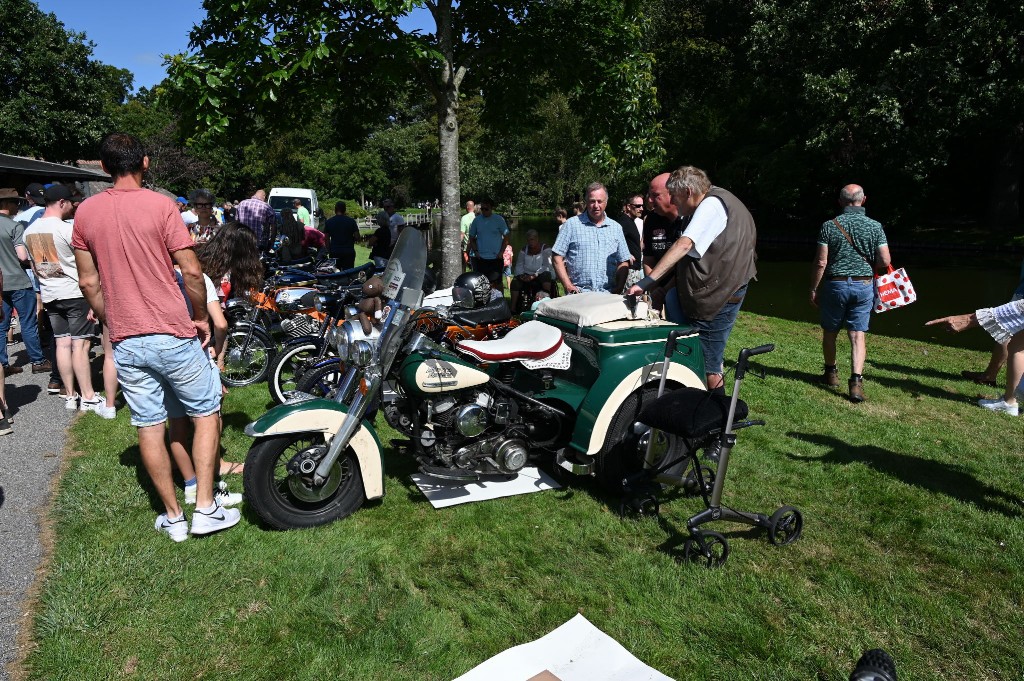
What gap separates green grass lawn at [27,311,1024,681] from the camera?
2.90 meters

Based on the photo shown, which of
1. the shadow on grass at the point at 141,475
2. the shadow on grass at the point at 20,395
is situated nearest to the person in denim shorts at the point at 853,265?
the shadow on grass at the point at 141,475

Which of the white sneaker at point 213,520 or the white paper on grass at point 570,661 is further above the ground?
the white sneaker at point 213,520

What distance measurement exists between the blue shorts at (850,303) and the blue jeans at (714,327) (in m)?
2.45

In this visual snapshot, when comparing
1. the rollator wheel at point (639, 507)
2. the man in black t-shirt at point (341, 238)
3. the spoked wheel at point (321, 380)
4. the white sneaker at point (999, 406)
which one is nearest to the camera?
the rollator wheel at point (639, 507)

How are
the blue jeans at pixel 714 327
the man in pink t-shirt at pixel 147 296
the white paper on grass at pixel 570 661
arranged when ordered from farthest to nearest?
the blue jeans at pixel 714 327
the man in pink t-shirt at pixel 147 296
the white paper on grass at pixel 570 661

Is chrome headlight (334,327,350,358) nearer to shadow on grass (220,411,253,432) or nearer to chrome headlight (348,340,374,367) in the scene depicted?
chrome headlight (348,340,374,367)

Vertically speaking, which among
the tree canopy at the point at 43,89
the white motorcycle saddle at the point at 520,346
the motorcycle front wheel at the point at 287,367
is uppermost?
the tree canopy at the point at 43,89

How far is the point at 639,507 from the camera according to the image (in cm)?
411

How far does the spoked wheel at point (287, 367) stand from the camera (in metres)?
6.21

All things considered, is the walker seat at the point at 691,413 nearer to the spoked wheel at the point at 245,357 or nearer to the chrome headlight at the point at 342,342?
the chrome headlight at the point at 342,342

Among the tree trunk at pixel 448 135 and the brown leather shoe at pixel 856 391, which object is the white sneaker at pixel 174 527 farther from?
the brown leather shoe at pixel 856 391

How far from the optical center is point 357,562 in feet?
11.8

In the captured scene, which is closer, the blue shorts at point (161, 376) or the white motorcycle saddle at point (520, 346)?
the blue shorts at point (161, 376)

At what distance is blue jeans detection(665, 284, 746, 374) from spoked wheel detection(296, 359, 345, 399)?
261 cm
